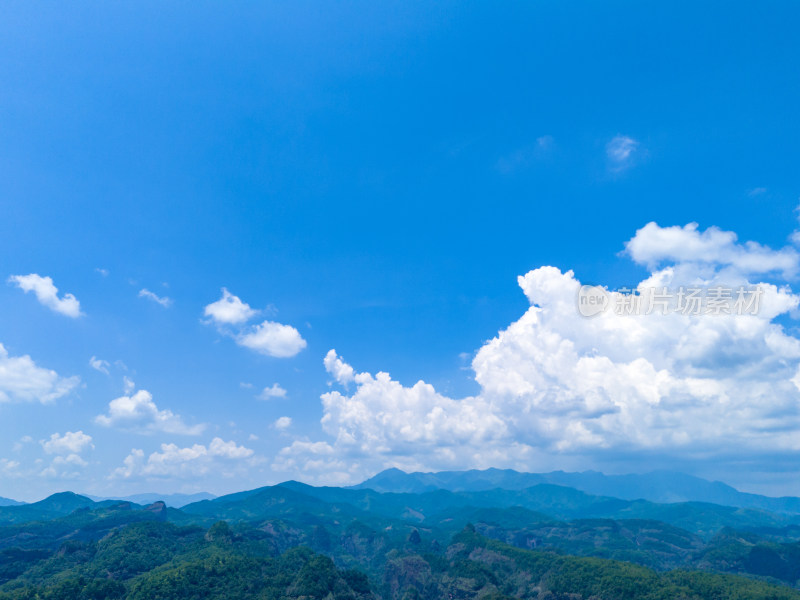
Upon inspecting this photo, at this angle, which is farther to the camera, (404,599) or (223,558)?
(404,599)

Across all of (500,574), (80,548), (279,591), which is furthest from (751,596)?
(80,548)

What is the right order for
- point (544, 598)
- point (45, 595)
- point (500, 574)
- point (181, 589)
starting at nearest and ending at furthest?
1. point (45, 595)
2. point (181, 589)
3. point (544, 598)
4. point (500, 574)

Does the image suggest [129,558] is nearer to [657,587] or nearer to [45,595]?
[45,595]

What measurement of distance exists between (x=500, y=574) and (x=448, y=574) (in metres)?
24.9

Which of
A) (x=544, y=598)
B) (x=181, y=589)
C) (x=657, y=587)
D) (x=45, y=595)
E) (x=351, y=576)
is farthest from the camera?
(x=544, y=598)

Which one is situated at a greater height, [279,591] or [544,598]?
[279,591]

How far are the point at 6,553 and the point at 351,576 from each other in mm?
138680

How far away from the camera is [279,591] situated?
132m

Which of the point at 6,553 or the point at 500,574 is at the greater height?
the point at 6,553

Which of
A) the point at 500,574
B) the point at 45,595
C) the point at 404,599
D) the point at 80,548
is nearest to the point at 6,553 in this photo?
the point at 80,548

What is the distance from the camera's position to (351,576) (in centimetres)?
15325

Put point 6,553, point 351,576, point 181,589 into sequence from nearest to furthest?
1. point 181,589
2. point 351,576
3. point 6,553

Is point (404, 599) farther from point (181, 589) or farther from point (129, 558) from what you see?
point (129, 558)

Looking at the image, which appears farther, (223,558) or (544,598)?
(544,598)
